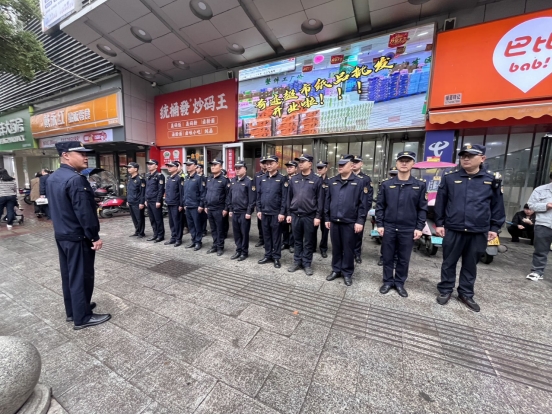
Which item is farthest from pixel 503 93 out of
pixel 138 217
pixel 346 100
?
pixel 138 217

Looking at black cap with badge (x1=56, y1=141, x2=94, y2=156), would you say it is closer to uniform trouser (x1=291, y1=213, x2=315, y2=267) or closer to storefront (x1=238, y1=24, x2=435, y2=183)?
uniform trouser (x1=291, y1=213, x2=315, y2=267)

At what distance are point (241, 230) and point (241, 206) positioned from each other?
0.49 meters

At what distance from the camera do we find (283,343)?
2.28 m

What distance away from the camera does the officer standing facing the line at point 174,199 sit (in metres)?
5.52

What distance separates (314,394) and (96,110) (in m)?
14.4

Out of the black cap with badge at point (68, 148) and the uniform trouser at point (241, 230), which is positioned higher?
the black cap with badge at point (68, 148)

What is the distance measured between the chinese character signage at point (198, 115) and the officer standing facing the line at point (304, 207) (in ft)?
22.0

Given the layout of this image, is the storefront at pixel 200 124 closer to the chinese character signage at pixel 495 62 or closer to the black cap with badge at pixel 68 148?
the chinese character signage at pixel 495 62

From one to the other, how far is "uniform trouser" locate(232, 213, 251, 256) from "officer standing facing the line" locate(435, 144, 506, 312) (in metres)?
3.16

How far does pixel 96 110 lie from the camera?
36.7 feet

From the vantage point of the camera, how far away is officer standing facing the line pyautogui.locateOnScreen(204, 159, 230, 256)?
4883 mm

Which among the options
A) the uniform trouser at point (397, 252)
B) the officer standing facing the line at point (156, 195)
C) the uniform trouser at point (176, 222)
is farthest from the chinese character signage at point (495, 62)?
the officer standing facing the line at point (156, 195)

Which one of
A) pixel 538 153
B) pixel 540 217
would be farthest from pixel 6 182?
pixel 538 153

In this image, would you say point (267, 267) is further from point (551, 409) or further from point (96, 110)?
point (96, 110)
